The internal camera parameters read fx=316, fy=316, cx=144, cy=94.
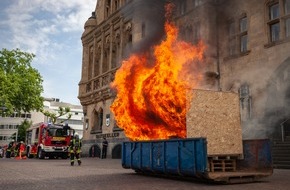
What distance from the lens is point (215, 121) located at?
10703 millimetres

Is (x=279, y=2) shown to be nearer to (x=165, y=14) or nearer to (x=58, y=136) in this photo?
(x=165, y=14)

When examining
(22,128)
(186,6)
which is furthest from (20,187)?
(22,128)

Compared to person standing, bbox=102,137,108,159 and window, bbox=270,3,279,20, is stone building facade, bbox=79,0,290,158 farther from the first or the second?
person standing, bbox=102,137,108,159

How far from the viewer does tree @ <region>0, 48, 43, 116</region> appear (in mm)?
37219

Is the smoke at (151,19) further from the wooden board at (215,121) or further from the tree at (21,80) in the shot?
the tree at (21,80)

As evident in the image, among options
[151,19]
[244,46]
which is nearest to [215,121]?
[151,19]

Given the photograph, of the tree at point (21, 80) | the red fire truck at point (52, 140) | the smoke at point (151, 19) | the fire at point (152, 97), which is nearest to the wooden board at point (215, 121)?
the fire at point (152, 97)

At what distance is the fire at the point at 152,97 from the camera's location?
1228 centimetres

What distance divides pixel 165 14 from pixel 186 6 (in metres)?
4.27

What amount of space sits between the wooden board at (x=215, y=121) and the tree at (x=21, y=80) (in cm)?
3050

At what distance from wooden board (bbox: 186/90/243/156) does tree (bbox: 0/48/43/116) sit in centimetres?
3050

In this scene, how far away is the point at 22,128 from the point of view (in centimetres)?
7600

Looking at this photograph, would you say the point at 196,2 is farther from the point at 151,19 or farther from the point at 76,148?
Answer: the point at 76,148

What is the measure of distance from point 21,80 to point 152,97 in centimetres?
2955
